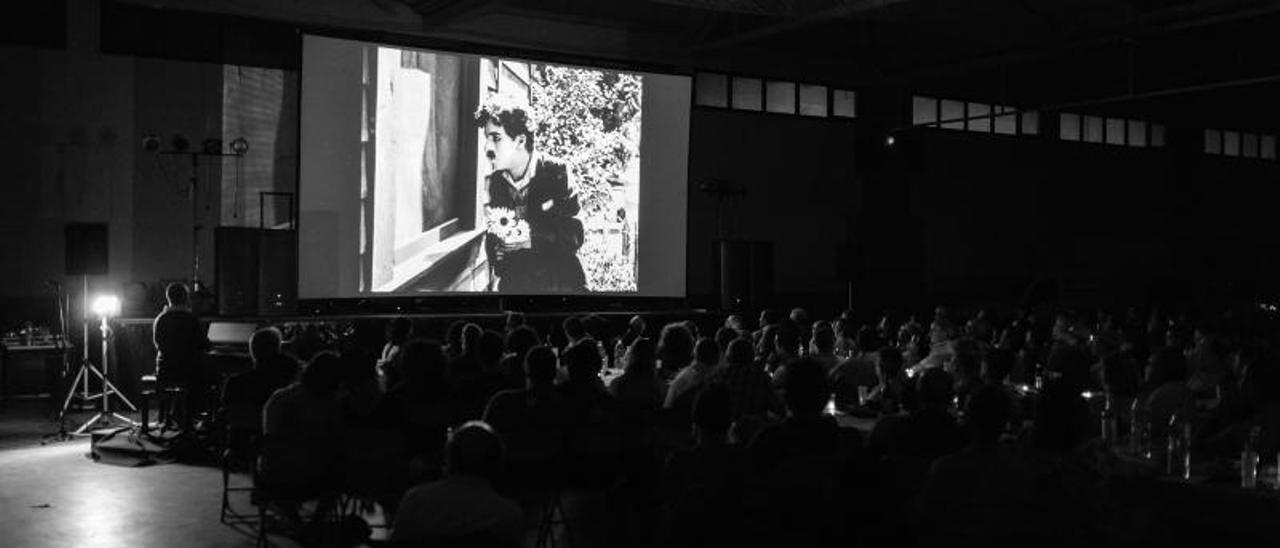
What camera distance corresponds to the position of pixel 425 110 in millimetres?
14047

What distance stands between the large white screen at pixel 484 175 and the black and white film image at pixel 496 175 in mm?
16

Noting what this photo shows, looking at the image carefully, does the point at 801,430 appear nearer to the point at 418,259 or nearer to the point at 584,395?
the point at 584,395

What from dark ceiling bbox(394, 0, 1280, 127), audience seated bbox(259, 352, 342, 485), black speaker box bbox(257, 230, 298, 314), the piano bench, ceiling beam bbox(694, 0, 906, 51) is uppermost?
dark ceiling bbox(394, 0, 1280, 127)

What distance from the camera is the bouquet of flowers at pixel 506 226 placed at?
14602mm

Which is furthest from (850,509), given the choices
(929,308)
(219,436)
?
(929,308)

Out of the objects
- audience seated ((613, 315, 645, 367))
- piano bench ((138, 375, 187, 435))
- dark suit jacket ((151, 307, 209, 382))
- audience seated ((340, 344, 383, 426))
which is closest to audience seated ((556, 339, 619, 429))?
audience seated ((340, 344, 383, 426))

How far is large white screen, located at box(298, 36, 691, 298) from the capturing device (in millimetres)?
13688

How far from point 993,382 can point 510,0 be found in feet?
38.7

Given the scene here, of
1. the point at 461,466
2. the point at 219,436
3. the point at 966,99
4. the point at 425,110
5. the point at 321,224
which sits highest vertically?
the point at 966,99

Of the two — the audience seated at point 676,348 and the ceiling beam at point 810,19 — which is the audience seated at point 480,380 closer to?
the audience seated at point 676,348

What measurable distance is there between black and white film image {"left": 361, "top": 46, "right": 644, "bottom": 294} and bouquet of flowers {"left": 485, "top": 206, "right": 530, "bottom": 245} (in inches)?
0.5

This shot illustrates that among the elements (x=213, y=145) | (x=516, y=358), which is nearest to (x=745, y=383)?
(x=516, y=358)

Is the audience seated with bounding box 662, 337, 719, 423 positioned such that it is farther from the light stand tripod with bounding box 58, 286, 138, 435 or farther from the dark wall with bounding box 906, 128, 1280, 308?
the dark wall with bounding box 906, 128, 1280, 308

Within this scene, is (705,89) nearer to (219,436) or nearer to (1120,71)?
(1120,71)
